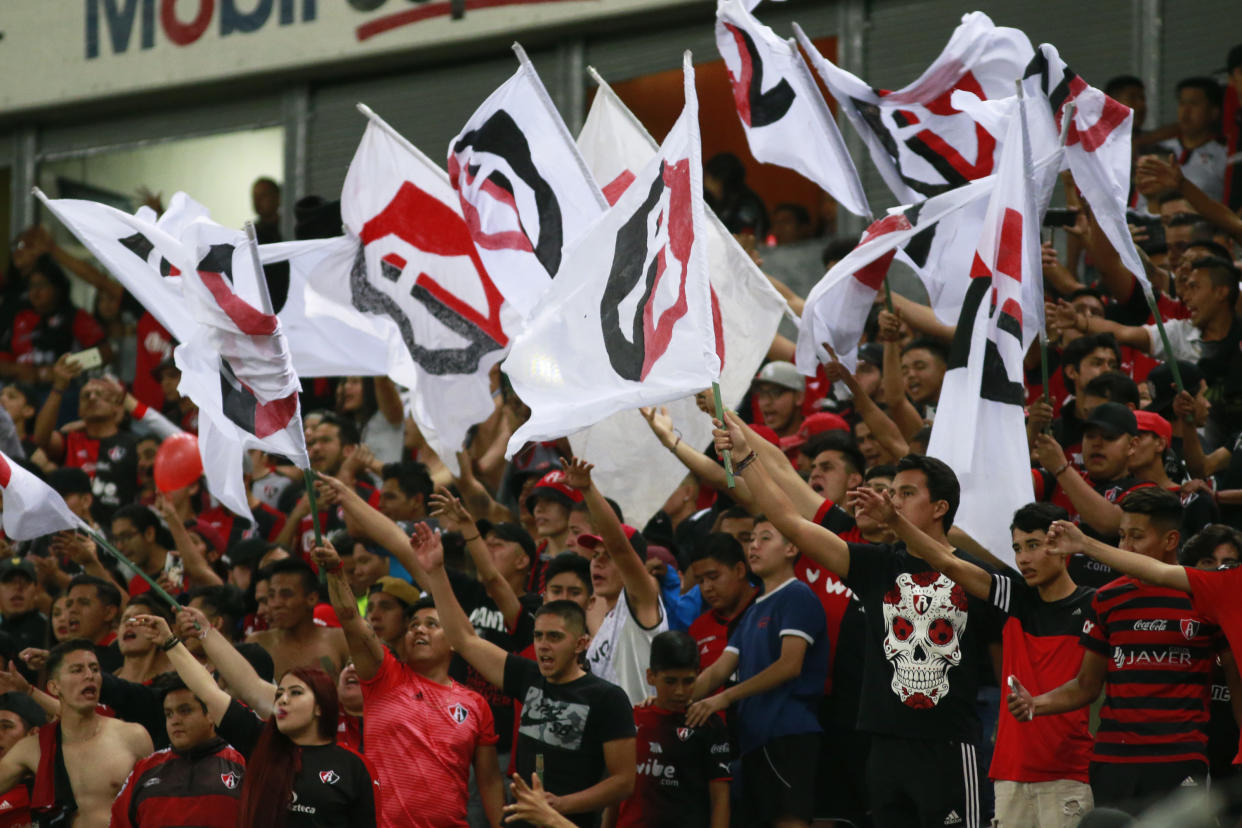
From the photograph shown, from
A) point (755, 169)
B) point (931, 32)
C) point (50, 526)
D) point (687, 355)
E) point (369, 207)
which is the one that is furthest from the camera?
point (755, 169)

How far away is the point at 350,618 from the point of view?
782 centimetres

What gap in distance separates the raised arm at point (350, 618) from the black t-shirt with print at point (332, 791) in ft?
2.00

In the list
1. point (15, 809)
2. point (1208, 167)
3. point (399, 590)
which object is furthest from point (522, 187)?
point (1208, 167)

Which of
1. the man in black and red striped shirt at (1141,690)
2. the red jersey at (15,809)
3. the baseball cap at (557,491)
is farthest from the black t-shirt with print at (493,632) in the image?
the man in black and red striped shirt at (1141,690)

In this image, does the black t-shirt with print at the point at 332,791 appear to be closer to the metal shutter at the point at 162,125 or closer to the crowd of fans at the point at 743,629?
the crowd of fans at the point at 743,629

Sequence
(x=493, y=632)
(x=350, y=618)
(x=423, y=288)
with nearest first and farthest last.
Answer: (x=350, y=618), (x=493, y=632), (x=423, y=288)

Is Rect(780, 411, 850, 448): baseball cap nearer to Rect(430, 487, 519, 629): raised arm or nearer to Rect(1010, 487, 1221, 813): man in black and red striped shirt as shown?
Rect(430, 487, 519, 629): raised arm

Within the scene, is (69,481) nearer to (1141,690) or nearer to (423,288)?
(423,288)

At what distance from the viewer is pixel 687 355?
658 centimetres

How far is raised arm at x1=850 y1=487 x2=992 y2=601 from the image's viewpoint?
6.41 meters

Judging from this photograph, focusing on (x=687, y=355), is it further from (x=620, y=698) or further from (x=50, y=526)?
(x=50, y=526)

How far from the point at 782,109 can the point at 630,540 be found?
2.49m

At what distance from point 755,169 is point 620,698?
1107cm

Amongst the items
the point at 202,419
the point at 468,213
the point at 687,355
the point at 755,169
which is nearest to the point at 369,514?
the point at 202,419
